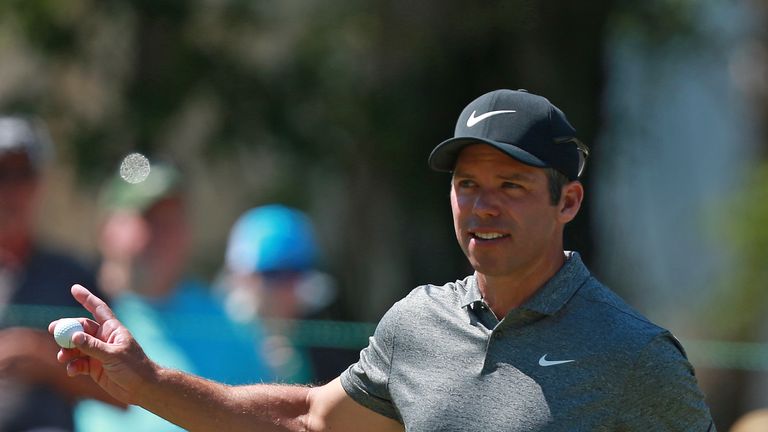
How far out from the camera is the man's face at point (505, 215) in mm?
3469

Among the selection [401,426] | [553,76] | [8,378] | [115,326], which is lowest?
[401,426]

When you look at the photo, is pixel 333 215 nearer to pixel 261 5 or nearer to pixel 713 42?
pixel 261 5

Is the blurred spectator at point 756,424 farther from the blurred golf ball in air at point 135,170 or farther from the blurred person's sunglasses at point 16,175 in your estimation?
the blurred person's sunglasses at point 16,175

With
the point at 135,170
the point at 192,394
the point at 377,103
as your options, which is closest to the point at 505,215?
the point at 192,394

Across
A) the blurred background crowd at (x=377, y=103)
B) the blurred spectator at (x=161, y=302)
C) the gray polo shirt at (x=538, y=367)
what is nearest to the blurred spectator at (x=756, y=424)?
the blurred background crowd at (x=377, y=103)

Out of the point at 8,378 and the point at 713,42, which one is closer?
the point at 8,378

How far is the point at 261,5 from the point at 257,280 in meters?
4.12

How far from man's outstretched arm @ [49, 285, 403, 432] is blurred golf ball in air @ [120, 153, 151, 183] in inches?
102

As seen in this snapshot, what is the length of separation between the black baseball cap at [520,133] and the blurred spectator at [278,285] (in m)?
2.91

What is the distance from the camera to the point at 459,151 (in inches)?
140

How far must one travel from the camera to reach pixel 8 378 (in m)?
5.07

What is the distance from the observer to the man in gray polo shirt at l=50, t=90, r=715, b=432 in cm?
328

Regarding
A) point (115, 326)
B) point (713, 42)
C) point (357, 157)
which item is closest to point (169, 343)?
point (115, 326)

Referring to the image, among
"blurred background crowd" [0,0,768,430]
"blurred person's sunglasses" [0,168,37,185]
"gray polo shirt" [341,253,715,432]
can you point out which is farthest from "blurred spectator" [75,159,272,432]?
"blurred background crowd" [0,0,768,430]
